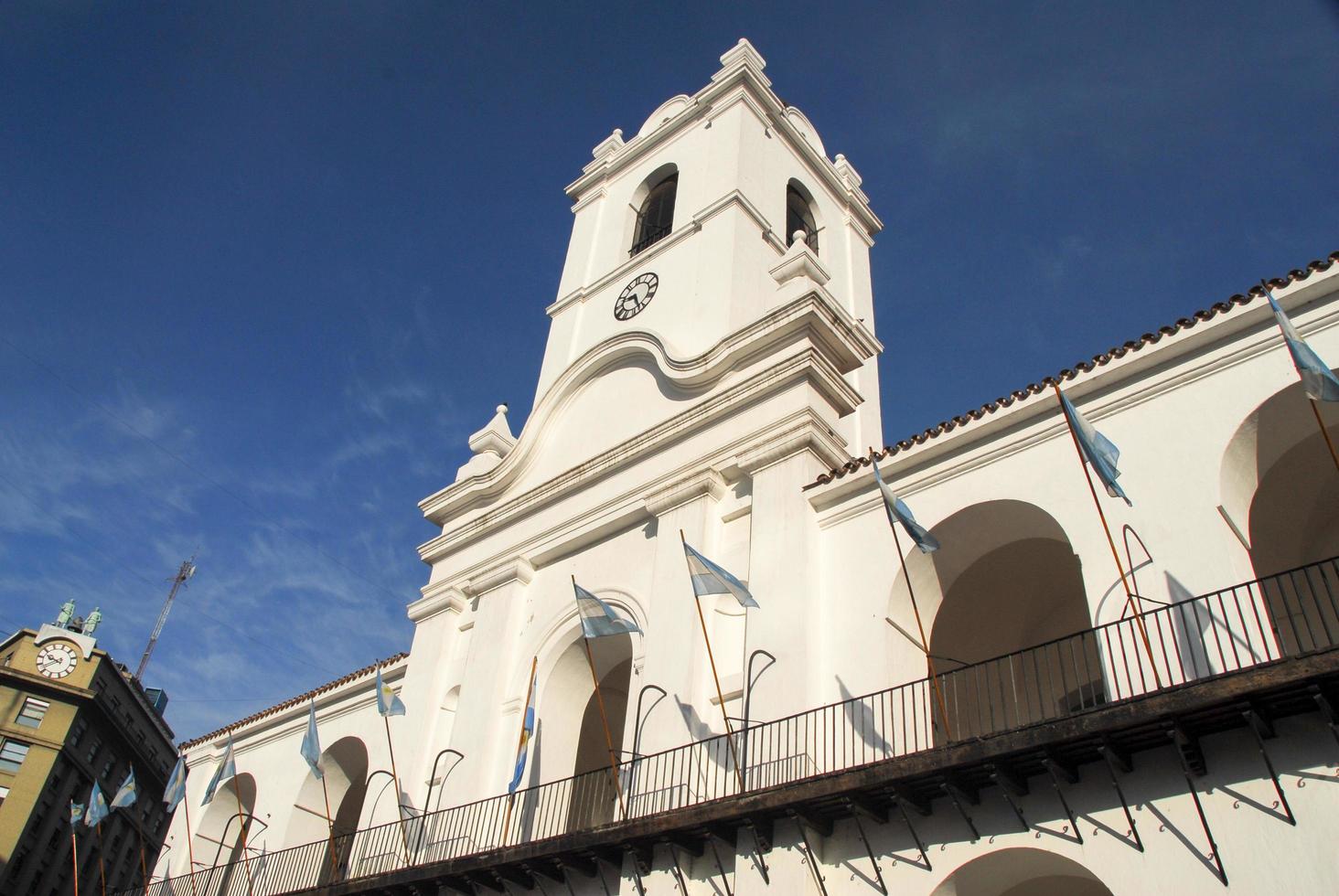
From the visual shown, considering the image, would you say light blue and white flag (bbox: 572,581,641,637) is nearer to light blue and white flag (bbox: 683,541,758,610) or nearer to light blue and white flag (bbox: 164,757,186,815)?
light blue and white flag (bbox: 683,541,758,610)

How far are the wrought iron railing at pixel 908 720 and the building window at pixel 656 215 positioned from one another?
36.2 ft

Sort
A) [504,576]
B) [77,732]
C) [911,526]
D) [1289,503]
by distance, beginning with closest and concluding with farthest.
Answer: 1. [911,526]
2. [1289,503]
3. [504,576]
4. [77,732]

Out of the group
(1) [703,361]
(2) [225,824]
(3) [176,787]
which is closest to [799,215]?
(1) [703,361]

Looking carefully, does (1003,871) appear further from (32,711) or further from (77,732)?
(77,732)

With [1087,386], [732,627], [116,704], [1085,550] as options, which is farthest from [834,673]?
[116,704]

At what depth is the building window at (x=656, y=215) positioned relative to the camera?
23.4m

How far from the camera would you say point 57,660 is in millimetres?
38969

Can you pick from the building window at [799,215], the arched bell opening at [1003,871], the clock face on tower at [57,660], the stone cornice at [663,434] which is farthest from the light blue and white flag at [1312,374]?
the clock face on tower at [57,660]

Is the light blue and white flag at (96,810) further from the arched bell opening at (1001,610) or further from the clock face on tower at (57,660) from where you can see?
the clock face on tower at (57,660)

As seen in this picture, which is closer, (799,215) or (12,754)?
(799,215)

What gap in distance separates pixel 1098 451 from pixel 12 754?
119 ft

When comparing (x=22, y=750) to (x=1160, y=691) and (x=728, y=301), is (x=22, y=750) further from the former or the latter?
(x=1160, y=691)

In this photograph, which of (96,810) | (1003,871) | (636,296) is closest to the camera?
(1003,871)

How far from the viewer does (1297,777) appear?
29.3 ft
